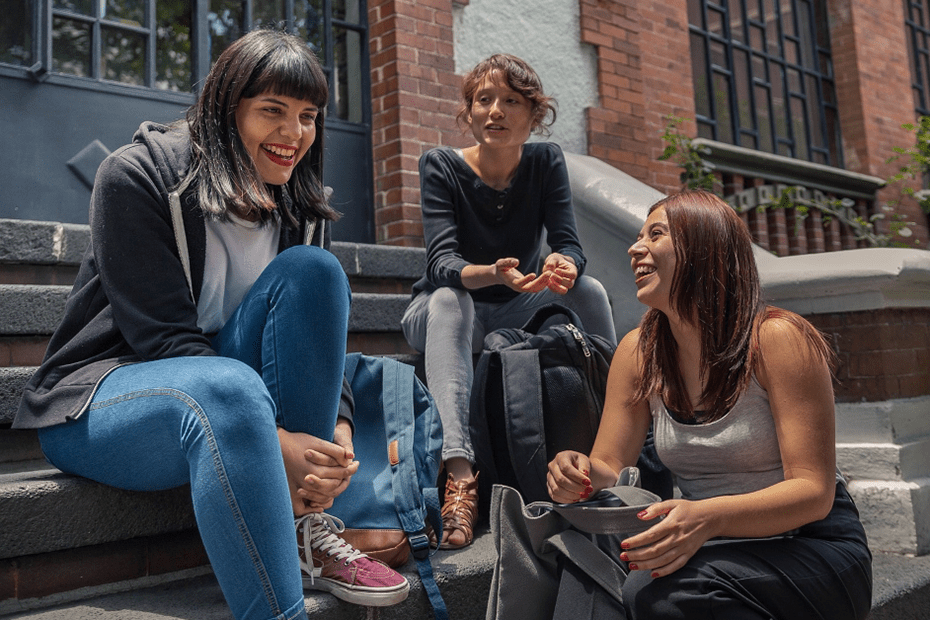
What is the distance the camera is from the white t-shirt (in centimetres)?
189

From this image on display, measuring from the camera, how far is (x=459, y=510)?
213cm

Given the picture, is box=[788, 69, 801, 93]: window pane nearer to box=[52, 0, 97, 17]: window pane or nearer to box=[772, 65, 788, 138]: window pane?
box=[772, 65, 788, 138]: window pane

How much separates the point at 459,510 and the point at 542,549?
58cm

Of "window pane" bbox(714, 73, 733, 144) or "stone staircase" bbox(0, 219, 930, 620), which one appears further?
"window pane" bbox(714, 73, 733, 144)

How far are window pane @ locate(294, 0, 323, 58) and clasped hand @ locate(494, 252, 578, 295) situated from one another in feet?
8.14

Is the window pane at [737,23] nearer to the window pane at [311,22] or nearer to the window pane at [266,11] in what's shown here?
the window pane at [311,22]

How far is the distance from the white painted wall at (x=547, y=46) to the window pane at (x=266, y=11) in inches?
38.1

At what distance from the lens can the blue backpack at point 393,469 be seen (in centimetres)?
181

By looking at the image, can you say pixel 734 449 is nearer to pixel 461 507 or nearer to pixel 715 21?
pixel 461 507

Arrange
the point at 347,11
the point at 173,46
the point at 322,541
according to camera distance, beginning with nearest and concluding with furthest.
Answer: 1. the point at 322,541
2. the point at 173,46
3. the point at 347,11

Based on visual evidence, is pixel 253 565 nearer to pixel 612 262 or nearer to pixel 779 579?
pixel 779 579

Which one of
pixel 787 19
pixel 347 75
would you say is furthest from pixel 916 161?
pixel 347 75

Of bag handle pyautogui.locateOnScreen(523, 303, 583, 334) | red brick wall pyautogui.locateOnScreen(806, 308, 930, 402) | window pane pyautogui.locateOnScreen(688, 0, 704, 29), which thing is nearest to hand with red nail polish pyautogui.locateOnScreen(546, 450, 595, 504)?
bag handle pyautogui.locateOnScreen(523, 303, 583, 334)

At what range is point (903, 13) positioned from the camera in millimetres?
8055
